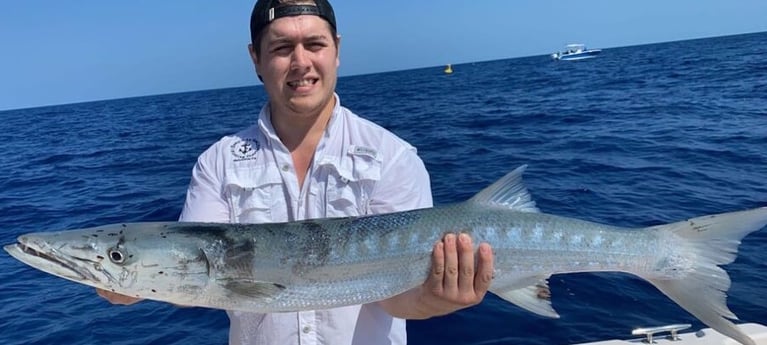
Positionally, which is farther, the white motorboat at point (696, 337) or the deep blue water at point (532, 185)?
the deep blue water at point (532, 185)

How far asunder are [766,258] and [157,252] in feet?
27.5

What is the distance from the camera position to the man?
3.25 meters

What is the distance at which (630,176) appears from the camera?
43.0ft

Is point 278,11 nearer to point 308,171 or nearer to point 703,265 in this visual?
point 308,171

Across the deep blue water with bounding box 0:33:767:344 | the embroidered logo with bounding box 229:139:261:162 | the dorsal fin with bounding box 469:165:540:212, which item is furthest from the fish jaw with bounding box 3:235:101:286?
the deep blue water with bounding box 0:33:767:344

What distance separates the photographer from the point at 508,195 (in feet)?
11.0

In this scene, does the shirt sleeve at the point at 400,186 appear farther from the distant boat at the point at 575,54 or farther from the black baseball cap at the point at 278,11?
the distant boat at the point at 575,54

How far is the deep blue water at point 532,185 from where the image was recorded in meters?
7.32

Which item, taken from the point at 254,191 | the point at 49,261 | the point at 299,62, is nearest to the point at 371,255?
the point at 254,191

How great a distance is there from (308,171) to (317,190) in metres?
0.14

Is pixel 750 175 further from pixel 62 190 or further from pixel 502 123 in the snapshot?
pixel 62 190

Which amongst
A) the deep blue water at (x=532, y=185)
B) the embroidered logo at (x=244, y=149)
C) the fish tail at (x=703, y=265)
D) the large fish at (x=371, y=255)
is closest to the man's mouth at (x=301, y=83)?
the embroidered logo at (x=244, y=149)

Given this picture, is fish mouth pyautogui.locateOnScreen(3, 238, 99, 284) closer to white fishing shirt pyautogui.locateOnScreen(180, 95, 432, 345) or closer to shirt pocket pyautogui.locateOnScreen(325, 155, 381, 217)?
white fishing shirt pyautogui.locateOnScreen(180, 95, 432, 345)

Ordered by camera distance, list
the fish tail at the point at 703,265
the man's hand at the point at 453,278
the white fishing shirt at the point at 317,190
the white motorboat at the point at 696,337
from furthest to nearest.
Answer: the white motorboat at the point at 696,337
the white fishing shirt at the point at 317,190
the fish tail at the point at 703,265
the man's hand at the point at 453,278
